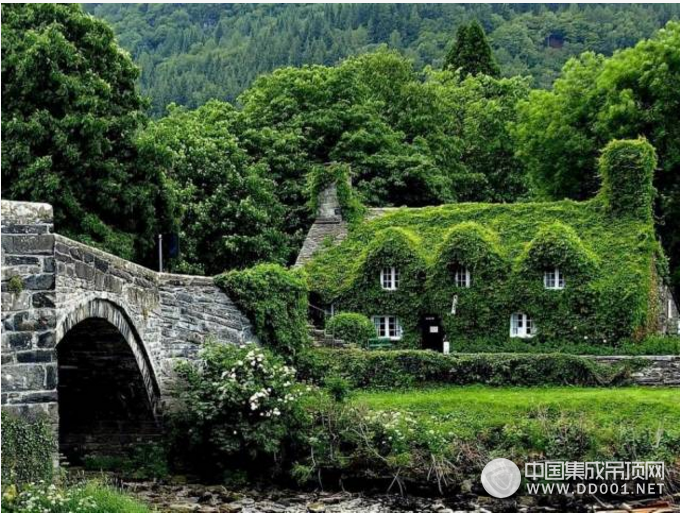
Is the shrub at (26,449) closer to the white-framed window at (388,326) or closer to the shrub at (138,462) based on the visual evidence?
the shrub at (138,462)

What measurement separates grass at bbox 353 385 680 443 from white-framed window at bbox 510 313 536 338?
6.25 m

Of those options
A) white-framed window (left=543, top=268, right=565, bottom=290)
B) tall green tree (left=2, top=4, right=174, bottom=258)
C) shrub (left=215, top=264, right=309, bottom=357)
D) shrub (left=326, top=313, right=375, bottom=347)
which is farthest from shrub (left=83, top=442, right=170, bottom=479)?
white-framed window (left=543, top=268, right=565, bottom=290)

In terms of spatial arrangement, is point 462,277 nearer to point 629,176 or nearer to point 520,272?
point 520,272

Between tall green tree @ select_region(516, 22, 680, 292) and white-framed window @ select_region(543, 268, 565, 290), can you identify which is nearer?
white-framed window @ select_region(543, 268, 565, 290)

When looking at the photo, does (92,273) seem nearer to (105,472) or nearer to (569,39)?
(105,472)

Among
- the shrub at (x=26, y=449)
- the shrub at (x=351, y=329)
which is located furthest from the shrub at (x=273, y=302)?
the shrub at (x=26, y=449)

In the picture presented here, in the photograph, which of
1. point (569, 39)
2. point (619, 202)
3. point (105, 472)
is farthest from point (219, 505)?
point (569, 39)

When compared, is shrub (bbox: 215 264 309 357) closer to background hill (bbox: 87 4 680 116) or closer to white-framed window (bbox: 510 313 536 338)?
white-framed window (bbox: 510 313 536 338)

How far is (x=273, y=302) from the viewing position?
2658 cm

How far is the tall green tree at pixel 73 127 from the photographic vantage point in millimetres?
30562

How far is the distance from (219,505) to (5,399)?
244 inches

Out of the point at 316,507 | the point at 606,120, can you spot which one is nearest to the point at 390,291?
the point at 606,120

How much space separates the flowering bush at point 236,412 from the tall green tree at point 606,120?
20804 mm

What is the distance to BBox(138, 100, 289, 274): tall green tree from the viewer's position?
38.2 metres
